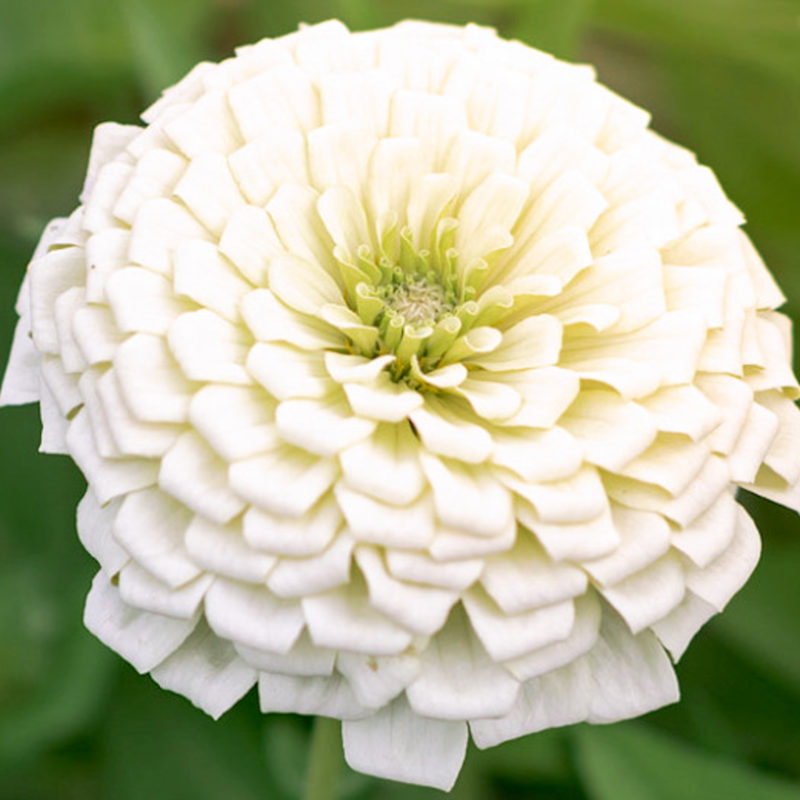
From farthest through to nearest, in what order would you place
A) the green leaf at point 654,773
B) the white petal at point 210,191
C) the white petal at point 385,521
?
1. the green leaf at point 654,773
2. the white petal at point 210,191
3. the white petal at point 385,521

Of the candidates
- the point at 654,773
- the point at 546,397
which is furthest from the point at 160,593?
the point at 654,773

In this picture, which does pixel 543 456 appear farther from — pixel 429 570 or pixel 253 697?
pixel 253 697

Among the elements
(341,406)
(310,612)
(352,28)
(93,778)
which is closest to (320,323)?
(341,406)

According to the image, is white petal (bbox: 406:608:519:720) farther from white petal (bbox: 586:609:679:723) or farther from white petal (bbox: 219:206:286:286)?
white petal (bbox: 219:206:286:286)

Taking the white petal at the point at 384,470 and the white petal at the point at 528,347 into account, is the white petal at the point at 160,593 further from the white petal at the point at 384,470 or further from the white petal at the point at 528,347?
the white petal at the point at 528,347

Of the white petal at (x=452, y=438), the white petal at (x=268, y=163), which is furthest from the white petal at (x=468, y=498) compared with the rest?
the white petal at (x=268, y=163)
